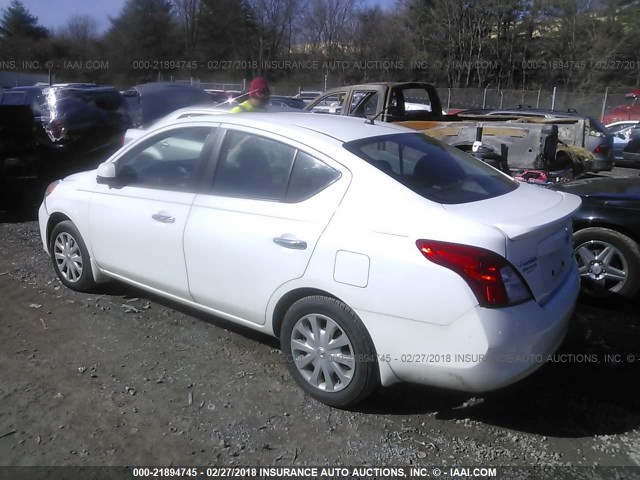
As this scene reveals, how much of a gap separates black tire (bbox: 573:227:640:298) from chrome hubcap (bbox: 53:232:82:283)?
4102 millimetres

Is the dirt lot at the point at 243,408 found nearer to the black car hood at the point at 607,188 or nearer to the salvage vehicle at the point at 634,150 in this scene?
the black car hood at the point at 607,188

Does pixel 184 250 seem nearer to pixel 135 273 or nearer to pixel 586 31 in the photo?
pixel 135 273

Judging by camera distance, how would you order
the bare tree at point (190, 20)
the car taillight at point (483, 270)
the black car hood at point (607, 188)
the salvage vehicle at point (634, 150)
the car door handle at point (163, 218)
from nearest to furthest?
the car taillight at point (483, 270) < the car door handle at point (163, 218) < the black car hood at point (607, 188) < the salvage vehicle at point (634, 150) < the bare tree at point (190, 20)

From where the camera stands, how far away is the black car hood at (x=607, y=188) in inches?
192

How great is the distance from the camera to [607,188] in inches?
202

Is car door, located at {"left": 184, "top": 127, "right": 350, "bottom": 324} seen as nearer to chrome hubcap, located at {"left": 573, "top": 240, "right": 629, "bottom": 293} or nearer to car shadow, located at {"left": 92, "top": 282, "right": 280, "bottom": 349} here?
car shadow, located at {"left": 92, "top": 282, "right": 280, "bottom": 349}

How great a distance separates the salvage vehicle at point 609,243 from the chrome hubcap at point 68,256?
13.4ft

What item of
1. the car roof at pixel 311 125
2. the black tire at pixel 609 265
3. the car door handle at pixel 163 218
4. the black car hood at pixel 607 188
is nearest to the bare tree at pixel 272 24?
the black car hood at pixel 607 188

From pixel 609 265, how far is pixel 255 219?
306 cm

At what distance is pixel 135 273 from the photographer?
420 cm

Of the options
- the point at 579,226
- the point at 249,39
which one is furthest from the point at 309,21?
the point at 579,226

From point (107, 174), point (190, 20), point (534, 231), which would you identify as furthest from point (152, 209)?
point (190, 20)

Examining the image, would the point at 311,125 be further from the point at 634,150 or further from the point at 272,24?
the point at 272,24

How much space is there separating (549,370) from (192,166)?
2.71 metres
